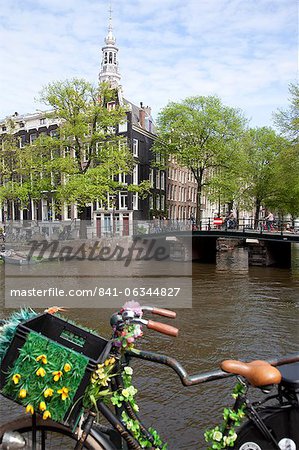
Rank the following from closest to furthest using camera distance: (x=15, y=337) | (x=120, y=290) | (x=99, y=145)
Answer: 1. (x=15, y=337)
2. (x=120, y=290)
3. (x=99, y=145)

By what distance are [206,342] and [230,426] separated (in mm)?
6138

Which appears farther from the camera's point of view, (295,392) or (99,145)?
(99,145)

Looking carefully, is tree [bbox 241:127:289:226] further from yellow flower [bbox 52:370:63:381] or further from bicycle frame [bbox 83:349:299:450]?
yellow flower [bbox 52:370:63:381]

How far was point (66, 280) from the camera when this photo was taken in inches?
685

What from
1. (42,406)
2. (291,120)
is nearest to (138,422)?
(42,406)

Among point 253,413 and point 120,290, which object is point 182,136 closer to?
point 120,290

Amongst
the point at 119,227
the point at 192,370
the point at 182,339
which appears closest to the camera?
the point at 192,370

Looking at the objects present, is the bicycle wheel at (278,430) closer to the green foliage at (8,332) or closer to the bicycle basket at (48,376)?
the bicycle basket at (48,376)

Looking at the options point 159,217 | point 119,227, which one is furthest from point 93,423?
point 159,217

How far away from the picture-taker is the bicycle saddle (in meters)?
2.17

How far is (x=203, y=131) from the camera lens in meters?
37.7

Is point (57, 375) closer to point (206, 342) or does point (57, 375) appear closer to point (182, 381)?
point (182, 381)

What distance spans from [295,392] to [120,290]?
44.3 ft

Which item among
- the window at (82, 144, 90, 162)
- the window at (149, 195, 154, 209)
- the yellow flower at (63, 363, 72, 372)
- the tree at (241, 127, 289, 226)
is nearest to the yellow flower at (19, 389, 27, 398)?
the yellow flower at (63, 363, 72, 372)
